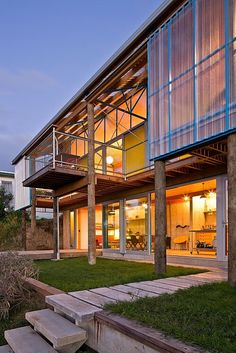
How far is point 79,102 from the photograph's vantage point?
40.0 feet

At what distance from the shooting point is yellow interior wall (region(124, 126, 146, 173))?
12988mm

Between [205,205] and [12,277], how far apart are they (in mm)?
8862

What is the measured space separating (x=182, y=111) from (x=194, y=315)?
4.43 m

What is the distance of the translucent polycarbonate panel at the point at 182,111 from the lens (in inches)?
265

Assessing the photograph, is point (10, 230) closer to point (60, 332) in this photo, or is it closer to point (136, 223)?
point (136, 223)

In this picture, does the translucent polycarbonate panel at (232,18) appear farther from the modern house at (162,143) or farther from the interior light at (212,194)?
the interior light at (212,194)

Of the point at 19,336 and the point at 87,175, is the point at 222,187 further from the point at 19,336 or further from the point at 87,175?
the point at 19,336

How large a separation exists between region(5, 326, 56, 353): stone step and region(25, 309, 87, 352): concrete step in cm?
10

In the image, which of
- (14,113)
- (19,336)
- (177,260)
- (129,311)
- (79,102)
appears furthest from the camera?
(14,113)

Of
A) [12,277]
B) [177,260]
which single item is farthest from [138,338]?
[177,260]

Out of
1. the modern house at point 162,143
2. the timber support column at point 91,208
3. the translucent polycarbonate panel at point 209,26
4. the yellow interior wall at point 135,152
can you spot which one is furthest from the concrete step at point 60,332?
the yellow interior wall at point 135,152

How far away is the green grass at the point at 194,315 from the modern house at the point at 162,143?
51.2 inches

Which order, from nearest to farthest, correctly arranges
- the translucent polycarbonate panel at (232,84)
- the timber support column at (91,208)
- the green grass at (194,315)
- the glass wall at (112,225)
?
the green grass at (194,315) < the translucent polycarbonate panel at (232,84) < the timber support column at (91,208) < the glass wall at (112,225)

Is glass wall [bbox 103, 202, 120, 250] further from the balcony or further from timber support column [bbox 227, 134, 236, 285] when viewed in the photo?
timber support column [bbox 227, 134, 236, 285]
